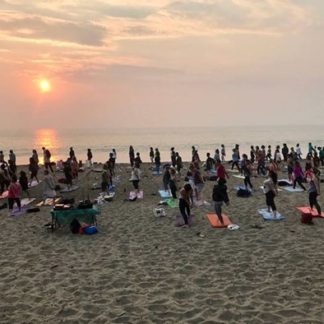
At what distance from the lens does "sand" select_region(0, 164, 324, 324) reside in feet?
23.7

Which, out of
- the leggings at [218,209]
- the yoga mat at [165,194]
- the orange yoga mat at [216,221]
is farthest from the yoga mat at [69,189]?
the leggings at [218,209]

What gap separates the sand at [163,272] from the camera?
7.21 metres

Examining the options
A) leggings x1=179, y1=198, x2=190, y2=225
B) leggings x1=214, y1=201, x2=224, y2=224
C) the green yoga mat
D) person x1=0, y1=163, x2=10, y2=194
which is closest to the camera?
leggings x1=214, y1=201, x2=224, y2=224

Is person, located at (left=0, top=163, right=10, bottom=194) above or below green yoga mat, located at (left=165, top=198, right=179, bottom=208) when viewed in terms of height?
above

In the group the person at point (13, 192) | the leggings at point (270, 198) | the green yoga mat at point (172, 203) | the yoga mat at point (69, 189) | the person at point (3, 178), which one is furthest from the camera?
the yoga mat at point (69, 189)

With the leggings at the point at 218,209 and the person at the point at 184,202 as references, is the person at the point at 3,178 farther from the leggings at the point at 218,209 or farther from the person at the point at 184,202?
the leggings at the point at 218,209

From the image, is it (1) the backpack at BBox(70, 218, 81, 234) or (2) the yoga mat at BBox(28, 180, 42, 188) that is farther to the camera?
(2) the yoga mat at BBox(28, 180, 42, 188)

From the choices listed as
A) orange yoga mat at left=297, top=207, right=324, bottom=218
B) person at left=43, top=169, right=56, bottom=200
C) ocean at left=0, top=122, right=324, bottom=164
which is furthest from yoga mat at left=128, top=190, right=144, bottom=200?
ocean at left=0, top=122, right=324, bottom=164

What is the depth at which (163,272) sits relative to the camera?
928cm

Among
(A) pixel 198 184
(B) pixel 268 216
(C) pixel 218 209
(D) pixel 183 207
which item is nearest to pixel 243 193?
(A) pixel 198 184

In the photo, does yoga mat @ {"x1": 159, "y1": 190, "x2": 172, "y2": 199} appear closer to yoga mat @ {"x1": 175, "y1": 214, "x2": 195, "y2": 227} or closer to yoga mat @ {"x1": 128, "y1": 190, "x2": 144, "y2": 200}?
yoga mat @ {"x1": 128, "y1": 190, "x2": 144, "y2": 200}

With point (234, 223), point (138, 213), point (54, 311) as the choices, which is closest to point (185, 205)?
point (234, 223)

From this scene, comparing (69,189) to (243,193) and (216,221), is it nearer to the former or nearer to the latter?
(243,193)

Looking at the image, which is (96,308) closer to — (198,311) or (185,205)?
(198,311)
